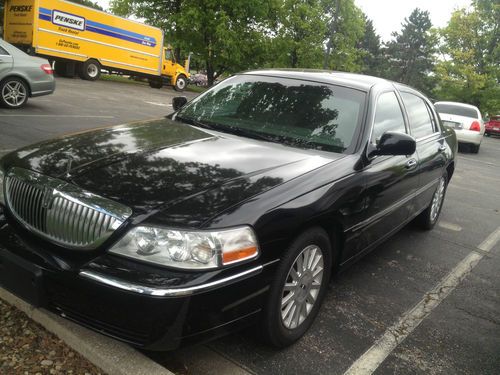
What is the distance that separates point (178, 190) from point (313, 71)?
2.24 metres

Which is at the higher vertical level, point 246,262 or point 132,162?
point 132,162

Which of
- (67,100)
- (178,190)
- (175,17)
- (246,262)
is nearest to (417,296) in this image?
(246,262)

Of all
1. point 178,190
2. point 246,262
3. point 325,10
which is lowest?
point 246,262

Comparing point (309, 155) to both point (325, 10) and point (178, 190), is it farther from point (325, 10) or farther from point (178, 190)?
point (325, 10)

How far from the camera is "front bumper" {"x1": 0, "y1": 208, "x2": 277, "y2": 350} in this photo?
2088mm

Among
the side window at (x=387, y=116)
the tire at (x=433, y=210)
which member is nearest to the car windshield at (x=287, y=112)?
the side window at (x=387, y=116)

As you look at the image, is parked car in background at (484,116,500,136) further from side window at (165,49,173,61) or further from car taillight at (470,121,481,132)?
side window at (165,49,173,61)

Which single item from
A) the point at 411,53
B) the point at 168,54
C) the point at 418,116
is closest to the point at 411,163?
the point at 418,116

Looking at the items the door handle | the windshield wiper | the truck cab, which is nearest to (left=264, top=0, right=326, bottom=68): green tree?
the truck cab

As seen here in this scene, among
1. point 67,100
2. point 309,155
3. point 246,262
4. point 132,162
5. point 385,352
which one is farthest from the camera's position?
point 67,100

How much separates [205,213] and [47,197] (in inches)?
32.3

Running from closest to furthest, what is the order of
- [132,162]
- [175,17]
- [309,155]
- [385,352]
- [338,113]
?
[132,162] → [385,352] → [309,155] → [338,113] → [175,17]

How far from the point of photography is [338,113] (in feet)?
11.7

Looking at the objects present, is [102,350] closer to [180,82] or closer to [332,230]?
[332,230]
